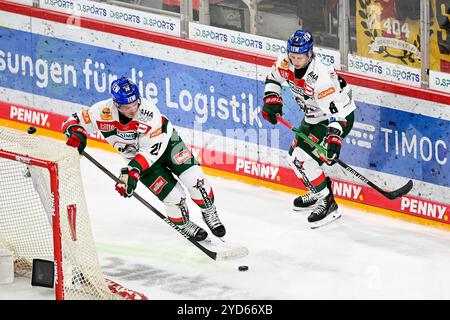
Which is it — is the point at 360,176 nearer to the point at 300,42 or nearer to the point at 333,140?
the point at 333,140

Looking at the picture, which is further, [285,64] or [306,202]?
[306,202]

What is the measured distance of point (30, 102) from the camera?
1376 cm

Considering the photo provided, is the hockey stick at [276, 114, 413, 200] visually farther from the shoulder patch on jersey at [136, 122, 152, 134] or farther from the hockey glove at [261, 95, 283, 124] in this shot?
the shoulder patch on jersey at [136, 122, 152, 134]

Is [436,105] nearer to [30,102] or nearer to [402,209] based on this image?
[402,209]

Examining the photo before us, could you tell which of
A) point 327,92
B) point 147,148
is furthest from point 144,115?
point 327,92

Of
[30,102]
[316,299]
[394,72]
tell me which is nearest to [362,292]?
[316,299]

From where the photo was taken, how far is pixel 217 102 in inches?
497

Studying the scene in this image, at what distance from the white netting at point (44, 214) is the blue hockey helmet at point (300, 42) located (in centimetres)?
209

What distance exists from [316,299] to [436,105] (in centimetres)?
216

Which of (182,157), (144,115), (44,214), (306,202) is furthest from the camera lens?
(306,202)

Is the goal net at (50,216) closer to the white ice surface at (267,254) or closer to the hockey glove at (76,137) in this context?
the white ice surface at (267,254)

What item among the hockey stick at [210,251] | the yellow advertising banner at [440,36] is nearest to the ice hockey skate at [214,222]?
the hockey stick at [210,251]

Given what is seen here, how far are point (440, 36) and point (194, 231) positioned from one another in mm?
2451

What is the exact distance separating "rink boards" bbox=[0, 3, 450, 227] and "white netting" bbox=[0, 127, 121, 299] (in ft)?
8.81
